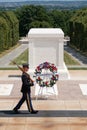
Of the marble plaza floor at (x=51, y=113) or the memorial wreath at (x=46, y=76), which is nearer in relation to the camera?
the marble plaza floor at (x=51, y=113)

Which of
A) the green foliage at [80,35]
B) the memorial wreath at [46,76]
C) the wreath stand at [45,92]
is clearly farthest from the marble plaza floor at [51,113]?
the green foliage at [80,35]

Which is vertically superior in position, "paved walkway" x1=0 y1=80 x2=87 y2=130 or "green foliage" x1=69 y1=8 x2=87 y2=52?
"paved walkway" x1=0 y1=80 x2=87 y2=130

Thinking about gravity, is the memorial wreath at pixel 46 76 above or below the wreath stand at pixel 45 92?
above

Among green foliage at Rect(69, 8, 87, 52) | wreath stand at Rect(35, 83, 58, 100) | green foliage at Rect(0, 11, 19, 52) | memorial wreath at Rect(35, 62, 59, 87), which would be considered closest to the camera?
memorial wreath at Rect(35, 62, 59, 87)

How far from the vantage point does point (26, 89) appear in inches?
453

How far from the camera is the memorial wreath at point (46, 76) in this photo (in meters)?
14.1

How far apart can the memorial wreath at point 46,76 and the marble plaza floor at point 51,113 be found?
605 millimetres

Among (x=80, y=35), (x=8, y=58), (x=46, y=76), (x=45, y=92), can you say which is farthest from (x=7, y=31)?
(x=45, y=92)

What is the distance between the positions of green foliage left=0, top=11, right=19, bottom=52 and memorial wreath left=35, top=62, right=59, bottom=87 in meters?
20.5

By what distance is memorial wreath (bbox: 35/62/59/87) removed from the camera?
14148mm

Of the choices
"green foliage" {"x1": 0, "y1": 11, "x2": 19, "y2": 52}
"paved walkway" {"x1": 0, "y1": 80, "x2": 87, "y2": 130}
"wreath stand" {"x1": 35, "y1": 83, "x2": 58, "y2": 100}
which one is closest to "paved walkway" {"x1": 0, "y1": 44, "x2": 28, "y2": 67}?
"green foliage" {"x1": 0, "y1": 11, "x2": 19, "y2": 52}

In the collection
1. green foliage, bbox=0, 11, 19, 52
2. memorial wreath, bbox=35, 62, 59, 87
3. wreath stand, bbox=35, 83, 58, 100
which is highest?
memorial wreath, bbox=35, 62, 59, 87

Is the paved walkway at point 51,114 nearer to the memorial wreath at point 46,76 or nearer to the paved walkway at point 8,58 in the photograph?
the memorial wreath at point 46,76

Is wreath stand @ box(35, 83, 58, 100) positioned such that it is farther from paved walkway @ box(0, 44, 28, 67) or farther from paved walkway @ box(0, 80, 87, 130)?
paved walkway @ box(0, 44, 28, 67)
